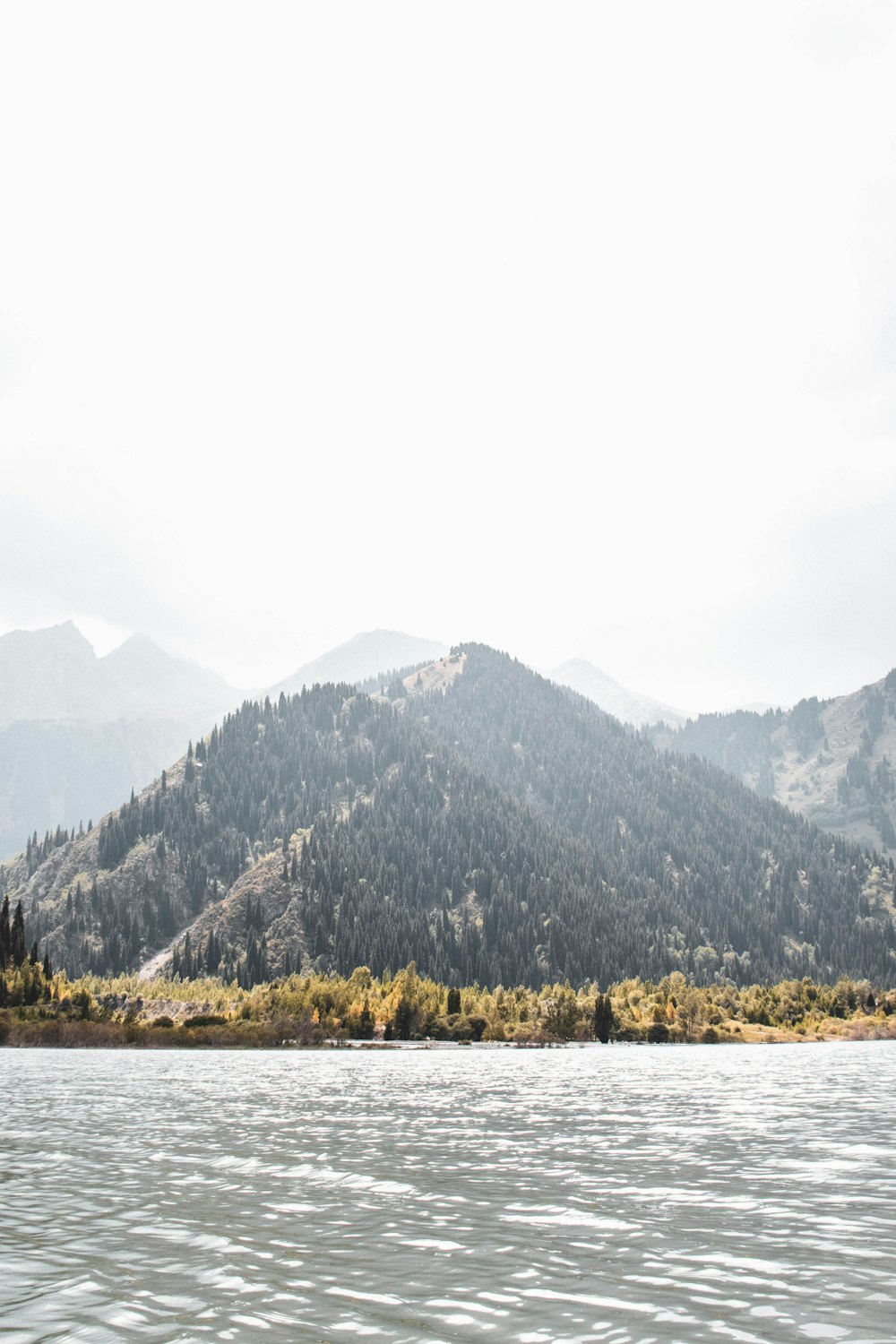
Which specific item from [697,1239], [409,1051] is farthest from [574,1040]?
[697,1239]

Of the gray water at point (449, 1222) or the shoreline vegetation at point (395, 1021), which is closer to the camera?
the gray water at point (449, 1222)

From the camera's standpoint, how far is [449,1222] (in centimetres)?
2027

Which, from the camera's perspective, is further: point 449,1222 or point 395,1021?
point 395,1021

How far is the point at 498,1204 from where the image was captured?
874 inches

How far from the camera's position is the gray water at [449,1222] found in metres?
13.4

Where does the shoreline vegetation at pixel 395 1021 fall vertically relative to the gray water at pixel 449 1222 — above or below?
below

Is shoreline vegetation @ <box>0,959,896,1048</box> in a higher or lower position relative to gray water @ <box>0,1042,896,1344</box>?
lower

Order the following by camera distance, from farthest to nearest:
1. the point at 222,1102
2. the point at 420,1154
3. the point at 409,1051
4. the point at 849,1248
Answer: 1. the point at 409,1051
2. the point at 222,1102
3. the point at 420,1154
4. the point at 849,1248

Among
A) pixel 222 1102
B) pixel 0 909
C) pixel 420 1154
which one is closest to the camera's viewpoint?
pixel 420 1154

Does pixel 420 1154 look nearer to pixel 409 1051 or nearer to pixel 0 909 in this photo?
pixel 409 1051

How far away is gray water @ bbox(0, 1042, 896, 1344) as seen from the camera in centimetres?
1337

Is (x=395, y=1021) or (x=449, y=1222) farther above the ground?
(x=449, y=1222)

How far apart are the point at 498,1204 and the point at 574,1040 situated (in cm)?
15728

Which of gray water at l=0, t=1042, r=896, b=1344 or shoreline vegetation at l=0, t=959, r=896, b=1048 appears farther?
shoreline vegetation at l=0, t=959, r=896, b=1048
